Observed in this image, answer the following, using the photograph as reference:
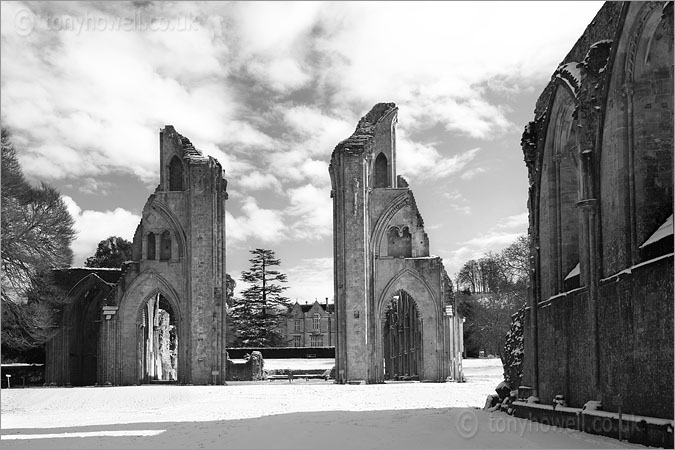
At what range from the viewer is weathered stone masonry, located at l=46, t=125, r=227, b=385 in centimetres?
3872

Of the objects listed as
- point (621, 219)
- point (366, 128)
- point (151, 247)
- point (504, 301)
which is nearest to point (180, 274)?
point (151, 247)

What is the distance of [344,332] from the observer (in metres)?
37.9

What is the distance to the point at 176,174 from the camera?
41219 mm

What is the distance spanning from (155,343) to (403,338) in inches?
590

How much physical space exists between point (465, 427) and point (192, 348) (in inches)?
988

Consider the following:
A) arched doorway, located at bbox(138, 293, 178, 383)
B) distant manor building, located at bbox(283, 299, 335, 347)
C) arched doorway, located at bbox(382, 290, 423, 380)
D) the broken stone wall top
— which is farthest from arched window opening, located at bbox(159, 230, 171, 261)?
distant manor building, located at bbox(283, 299, 335, 347)

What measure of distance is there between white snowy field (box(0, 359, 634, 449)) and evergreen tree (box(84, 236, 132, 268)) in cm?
3636

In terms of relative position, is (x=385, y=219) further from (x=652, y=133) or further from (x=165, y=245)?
(x=652, y=133)

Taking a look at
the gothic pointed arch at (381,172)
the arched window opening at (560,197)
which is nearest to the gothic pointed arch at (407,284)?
the gothic pointed arch at (381,172)

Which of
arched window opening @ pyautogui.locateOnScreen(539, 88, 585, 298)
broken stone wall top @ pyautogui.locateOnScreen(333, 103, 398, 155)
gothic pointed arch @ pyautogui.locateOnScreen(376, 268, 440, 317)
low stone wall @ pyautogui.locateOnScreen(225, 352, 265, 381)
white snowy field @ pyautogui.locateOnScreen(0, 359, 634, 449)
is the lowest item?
low stone wall @ pyautogui.locateOnScreen(225, 352, 265, 381)

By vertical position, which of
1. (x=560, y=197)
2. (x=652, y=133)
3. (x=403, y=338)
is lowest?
(x=403, y=338)

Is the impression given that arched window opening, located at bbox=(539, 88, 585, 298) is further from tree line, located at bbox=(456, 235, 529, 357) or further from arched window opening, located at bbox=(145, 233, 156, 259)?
arched window opening, located at bbox=(145, 233, 156, 259)

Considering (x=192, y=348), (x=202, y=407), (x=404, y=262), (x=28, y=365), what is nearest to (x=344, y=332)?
(x=404, y=262)

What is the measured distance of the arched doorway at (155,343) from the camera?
42384 mm
